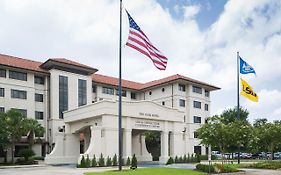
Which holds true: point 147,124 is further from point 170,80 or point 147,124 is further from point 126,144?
point 170,80

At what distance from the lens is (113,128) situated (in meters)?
40.8

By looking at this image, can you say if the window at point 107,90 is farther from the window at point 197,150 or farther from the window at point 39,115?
the window at point 197,150

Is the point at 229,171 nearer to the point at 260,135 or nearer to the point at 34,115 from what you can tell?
the point at 260,135

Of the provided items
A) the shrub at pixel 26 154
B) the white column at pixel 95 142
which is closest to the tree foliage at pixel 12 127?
the shrub at pixel 26 154

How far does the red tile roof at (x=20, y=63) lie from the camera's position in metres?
54.1

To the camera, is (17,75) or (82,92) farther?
(82,92)

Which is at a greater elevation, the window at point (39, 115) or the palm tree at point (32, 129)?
the window at point (39, 115)


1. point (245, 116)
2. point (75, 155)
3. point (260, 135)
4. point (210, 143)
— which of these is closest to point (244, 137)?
point (210, 143)

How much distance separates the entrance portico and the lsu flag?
10303 mm

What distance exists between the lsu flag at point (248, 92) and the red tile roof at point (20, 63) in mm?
30447

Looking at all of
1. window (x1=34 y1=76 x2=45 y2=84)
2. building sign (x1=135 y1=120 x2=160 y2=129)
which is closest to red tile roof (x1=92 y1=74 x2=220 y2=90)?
window (x1=34 y1=76 x2=45 y2=84)

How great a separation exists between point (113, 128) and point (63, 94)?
20211 mm

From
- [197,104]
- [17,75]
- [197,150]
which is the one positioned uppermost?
[17,75]

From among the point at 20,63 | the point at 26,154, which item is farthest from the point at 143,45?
the point at 20,63
